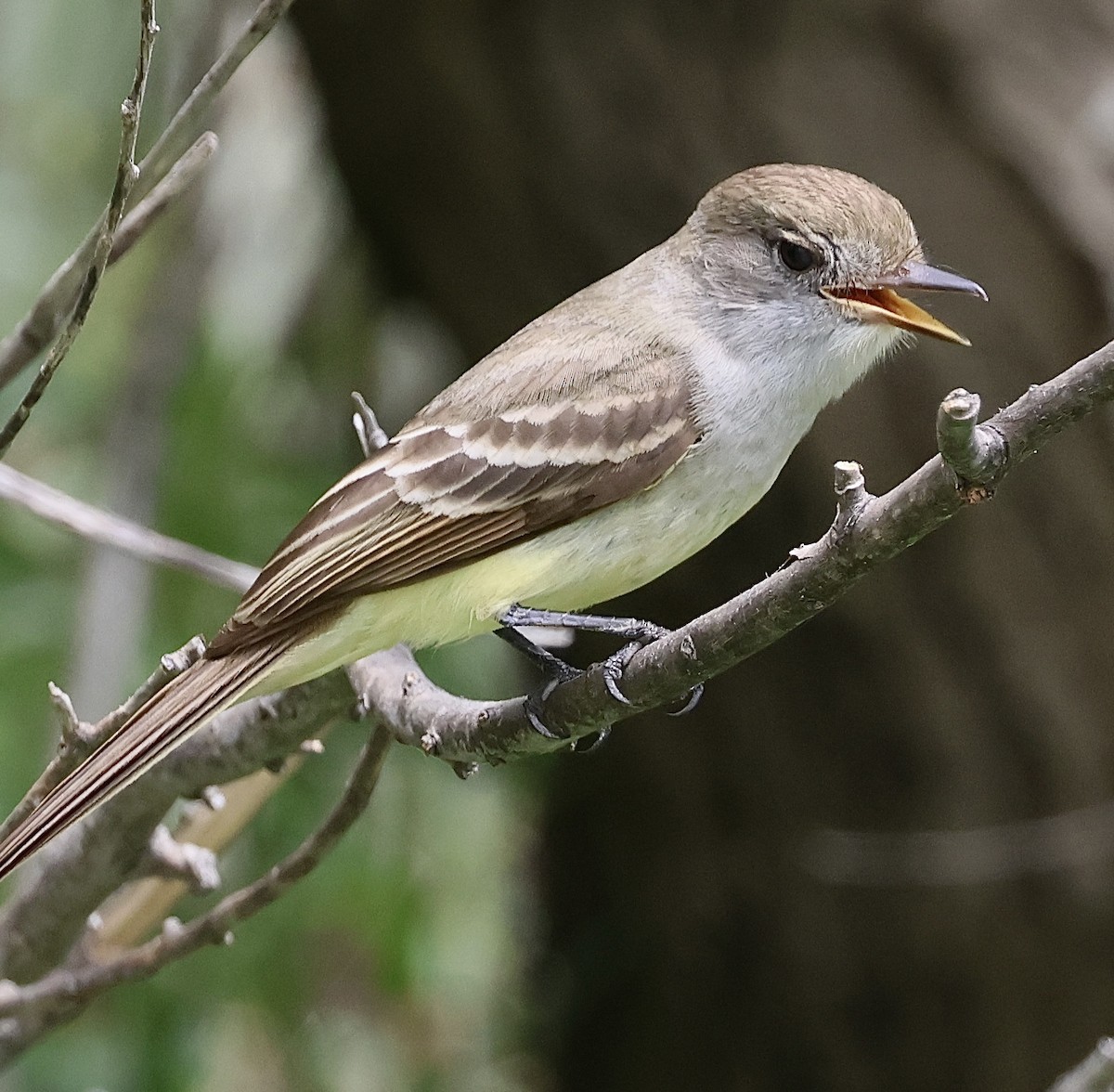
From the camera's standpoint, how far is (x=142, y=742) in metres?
1.89

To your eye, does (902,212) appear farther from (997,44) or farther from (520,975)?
(520,975)

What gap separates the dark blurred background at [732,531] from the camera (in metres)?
3.48

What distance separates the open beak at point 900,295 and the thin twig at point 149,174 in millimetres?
932

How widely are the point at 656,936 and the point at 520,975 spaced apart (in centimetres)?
37

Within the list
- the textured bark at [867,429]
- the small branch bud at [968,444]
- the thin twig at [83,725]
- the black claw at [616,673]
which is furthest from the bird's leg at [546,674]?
the textured bark at [867,429]

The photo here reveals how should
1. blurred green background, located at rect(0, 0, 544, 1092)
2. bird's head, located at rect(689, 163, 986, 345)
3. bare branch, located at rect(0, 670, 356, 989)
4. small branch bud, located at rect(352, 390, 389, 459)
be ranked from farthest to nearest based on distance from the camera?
1. blurred green background, located at rect(0, 0, 544, 1092)
2. small branch bud, located at rect(352, 390, 389, 459)
3. bird's head, located at rect(689, 163, 986, 345)
4. bare branch, located at rect(0, 670, 356, 989)

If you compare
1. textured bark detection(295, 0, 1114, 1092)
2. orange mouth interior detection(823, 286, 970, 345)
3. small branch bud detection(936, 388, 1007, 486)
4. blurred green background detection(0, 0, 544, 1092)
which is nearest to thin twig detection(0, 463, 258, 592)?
blurred green background detection(0, 0, 544, 1092)

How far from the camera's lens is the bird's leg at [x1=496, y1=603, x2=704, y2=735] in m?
1.63

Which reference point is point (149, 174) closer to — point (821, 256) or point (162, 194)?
point (162, 194)

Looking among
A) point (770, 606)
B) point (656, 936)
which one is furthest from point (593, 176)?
point (770, 606)

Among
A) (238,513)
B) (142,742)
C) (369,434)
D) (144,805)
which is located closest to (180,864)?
(144,805)

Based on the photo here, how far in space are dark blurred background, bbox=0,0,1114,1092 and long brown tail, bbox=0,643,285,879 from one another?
118 cm

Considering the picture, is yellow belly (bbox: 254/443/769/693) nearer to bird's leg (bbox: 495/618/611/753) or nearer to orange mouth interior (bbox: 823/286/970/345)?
bird's leg (bbox: 495/618/611/753)

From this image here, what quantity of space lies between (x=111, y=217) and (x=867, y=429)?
2.38m
